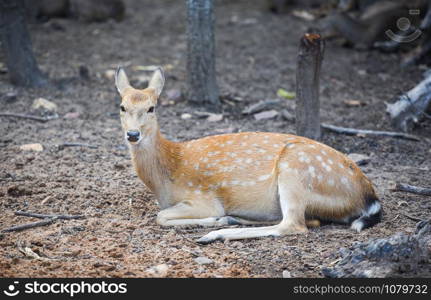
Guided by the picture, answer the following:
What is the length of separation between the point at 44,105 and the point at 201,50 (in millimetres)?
2499

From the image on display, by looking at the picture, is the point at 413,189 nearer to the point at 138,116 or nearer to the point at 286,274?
the point at 286,274

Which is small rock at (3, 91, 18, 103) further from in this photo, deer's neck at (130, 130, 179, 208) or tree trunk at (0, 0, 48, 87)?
deer's neck at (130, 130, 179, 208)

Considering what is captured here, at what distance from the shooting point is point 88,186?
691 cm

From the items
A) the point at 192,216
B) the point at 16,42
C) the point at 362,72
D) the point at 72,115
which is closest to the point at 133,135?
the point at 192,216

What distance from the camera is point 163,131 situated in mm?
8859

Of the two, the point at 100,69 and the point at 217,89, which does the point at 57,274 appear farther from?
the point at 100,69

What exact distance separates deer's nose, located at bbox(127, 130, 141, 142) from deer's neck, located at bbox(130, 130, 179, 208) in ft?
1.07

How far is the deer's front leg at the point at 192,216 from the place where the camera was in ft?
20.1

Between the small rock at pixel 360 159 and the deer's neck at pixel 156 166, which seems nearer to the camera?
the deer's neck at pixel 156 166

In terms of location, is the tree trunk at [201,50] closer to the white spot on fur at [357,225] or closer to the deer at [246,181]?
the deer at [246,181]

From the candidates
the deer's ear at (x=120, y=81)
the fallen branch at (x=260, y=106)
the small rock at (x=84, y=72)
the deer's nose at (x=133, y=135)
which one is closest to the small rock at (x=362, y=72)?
the fallen branch at (x=260, y=106)

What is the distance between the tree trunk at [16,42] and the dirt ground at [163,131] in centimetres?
32

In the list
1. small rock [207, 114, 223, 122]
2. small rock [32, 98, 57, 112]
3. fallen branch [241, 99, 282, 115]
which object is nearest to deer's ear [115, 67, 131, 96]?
small rock [207, 114, 223, 122]

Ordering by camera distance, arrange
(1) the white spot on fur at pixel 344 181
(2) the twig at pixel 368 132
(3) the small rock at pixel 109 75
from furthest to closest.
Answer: (3) the small rock at pixel 109 75 → (2) the twig at pixel 368 132 → (1) the white spot on fur at pixel 344 181
